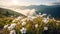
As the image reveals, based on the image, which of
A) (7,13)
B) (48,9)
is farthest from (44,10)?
(7,13)

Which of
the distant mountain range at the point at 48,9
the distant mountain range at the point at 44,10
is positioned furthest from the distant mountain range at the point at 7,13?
the distant mountain range at the point at 48,9

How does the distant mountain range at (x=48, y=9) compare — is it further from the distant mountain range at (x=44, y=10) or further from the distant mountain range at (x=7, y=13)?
the distant mountain range at (x=7, y=13)

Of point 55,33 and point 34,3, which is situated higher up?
point 34,3

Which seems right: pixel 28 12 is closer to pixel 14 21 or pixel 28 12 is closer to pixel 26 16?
pixel 26 16

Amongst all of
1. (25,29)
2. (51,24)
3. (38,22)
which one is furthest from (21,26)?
(51,24)

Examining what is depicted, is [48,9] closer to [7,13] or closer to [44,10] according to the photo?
[44,10]

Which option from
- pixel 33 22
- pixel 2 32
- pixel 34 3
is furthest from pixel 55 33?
pixel 2 32

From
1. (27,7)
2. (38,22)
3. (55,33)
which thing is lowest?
(55,33)

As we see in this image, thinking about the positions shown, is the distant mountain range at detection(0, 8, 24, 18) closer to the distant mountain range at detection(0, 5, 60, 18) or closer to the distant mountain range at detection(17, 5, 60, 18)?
the distant mountain range at detection(0, 5, 60, 18)

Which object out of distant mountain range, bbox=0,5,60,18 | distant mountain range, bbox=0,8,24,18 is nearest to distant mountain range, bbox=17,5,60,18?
distant mountain range, bbox=0,5,60,18

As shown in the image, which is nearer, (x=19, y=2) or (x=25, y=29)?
(x=25, y=29)
